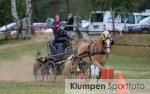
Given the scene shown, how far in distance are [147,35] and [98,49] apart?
14.5m

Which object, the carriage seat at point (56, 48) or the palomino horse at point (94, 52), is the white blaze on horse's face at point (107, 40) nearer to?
the palomino horse at point (94, 52)

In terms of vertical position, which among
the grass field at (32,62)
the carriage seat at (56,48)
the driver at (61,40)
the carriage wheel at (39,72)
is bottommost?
the grass field at (32,62)

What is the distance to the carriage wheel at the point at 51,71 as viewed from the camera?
2151cm

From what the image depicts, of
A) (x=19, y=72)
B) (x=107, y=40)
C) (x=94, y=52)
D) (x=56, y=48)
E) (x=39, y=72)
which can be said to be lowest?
(x=19, y=72)

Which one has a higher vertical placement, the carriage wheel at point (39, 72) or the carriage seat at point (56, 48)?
the carriage seat at point (56, 48)

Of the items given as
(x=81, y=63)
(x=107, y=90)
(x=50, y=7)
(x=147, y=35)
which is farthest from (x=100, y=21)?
(x=50, y=7)

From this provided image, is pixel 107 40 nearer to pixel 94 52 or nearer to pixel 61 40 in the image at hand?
pixel 94 52

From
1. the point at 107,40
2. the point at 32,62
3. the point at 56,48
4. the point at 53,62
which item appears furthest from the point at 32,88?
the point at 32,62

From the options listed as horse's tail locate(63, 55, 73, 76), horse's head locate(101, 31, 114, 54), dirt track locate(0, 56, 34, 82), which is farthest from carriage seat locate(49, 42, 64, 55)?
horse's head locate(101, 31, 114, 54)

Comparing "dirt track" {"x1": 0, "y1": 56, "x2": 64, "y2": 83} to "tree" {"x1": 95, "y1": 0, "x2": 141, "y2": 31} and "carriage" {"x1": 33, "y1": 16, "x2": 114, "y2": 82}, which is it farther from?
"tree" {"x1": 95, "y1": 0, "x2": 141, "y2": 31}

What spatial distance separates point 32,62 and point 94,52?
6.56m

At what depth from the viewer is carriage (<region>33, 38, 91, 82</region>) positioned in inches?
851

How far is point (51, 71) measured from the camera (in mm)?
21594

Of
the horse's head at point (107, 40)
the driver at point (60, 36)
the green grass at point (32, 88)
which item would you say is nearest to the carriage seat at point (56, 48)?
the driver at point (60, 36)
